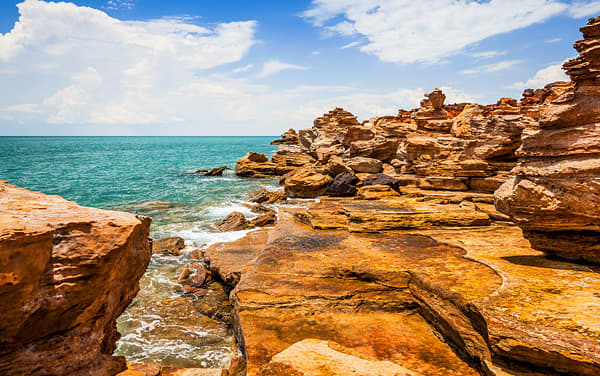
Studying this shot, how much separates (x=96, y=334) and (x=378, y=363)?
341 centimetres

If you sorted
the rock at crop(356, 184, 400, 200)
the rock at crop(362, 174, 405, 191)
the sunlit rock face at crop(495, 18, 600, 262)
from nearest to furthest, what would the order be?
the sunlit rock face at crop(495, 18, 600, 262)
the rock at crop(356, 184, 400, 200)
the rock at crop(362, 174, 405, 191)

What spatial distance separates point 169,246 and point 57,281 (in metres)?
9.82

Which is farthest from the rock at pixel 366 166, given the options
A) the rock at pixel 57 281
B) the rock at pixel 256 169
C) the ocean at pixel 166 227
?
the rock at pixel 57 281

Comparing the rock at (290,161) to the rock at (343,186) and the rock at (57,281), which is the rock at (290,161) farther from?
the rock at (57,281)

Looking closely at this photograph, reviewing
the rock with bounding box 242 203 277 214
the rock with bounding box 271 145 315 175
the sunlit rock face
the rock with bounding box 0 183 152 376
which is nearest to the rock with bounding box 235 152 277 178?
the rock with bounding box 271 145 315 175

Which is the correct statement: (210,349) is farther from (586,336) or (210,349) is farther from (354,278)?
(586,336)

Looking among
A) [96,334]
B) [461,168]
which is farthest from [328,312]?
[461,168]

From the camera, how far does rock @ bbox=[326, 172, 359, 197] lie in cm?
1794

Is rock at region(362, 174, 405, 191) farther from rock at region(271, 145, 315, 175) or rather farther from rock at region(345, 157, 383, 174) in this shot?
rock at region(271, 145, 315, 175)

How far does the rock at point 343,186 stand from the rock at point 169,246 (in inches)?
353

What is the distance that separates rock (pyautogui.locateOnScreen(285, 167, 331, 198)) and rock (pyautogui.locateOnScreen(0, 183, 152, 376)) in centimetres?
1617

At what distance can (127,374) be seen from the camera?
4.02m

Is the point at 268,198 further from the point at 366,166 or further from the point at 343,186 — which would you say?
the point at 366,166

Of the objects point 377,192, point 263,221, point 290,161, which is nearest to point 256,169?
point 290,161
